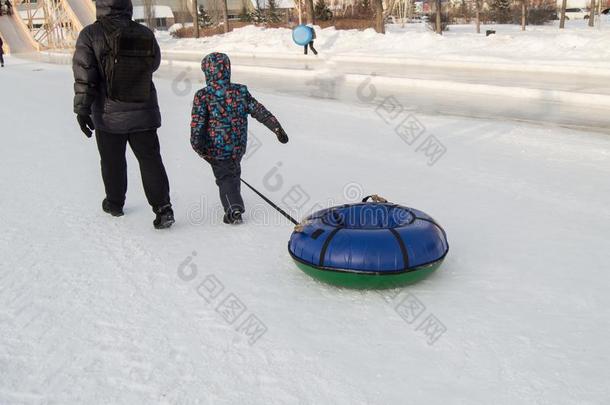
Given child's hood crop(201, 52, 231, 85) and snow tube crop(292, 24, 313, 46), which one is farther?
snow tube crop(292, 24, 313, 46)

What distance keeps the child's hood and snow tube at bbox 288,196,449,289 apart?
1431 millimetres

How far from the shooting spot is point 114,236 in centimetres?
457

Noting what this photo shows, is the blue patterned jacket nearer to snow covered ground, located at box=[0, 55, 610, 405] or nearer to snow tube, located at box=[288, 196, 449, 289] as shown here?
snow covered ground, located at box=[0, 55, 610, 405]

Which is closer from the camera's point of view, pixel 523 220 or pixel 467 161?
pixel 523 220

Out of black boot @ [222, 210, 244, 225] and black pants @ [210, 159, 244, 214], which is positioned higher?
black pants @ [210, 159, 244, 214]

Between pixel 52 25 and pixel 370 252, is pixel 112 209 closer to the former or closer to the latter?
pixel 370 252

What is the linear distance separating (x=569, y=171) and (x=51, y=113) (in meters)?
9.24

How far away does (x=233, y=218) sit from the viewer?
4.83m

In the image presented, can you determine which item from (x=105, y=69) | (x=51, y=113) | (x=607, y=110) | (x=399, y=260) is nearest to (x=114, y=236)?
(x=105, y=69)

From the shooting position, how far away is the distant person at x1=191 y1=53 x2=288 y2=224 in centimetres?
436

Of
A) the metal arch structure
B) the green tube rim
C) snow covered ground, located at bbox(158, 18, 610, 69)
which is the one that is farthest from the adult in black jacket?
the metal arch structure

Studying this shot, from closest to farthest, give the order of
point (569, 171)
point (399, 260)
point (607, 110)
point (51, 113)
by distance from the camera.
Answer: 1. point (399, 260)
2. point (569, 171)
3. point (607, 110)
4. point (51, 113)

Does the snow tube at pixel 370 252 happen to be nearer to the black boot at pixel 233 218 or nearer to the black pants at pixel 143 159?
the black boot at pixel 233 218

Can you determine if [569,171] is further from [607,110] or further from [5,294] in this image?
[5,294]
